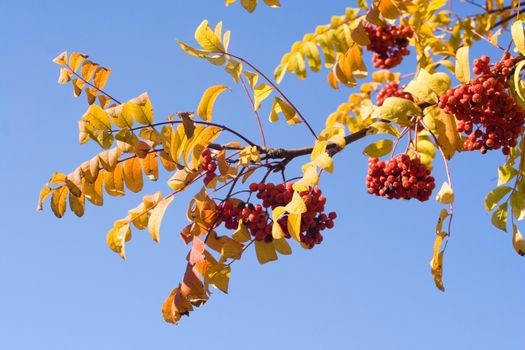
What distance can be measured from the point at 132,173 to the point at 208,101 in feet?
1.30

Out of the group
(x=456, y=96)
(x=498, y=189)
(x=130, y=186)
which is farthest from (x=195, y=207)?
(x=498, y=189)

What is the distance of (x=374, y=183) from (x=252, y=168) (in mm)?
494

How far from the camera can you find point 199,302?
2533 mm

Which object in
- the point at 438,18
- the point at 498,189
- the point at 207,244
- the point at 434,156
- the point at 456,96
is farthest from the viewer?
the point at 438,18

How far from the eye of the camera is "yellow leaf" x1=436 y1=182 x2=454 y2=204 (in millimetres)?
2523

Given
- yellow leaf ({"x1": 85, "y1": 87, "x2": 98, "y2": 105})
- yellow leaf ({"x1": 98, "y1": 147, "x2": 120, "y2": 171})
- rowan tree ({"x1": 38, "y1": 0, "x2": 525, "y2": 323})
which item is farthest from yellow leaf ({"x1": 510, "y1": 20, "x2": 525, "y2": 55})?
yellow leaf ({"x1": 85, "y1": 87, "x2": 98, "y2": 105})

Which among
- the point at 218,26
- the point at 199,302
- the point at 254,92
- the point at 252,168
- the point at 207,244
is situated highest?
the point at 218,26

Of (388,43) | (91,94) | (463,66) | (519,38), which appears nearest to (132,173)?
(91,94)

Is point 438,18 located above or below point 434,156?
above

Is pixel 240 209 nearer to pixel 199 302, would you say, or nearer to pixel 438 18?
pixel 199 302

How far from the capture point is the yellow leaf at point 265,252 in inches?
101

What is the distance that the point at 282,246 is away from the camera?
258 cm

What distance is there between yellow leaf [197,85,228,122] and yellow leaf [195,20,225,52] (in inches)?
5.7

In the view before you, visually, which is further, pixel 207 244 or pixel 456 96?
pixel 207 244
